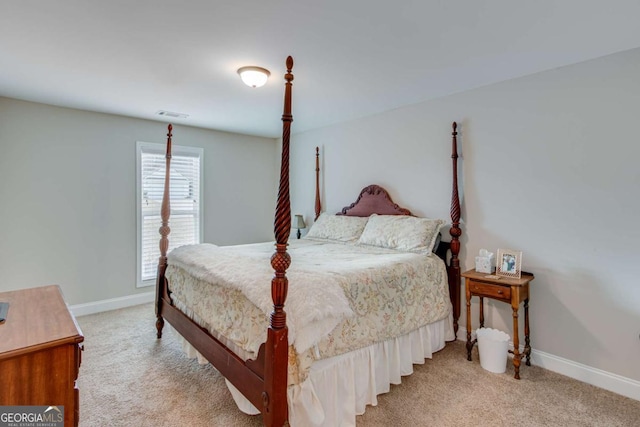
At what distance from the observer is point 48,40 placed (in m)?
2.10

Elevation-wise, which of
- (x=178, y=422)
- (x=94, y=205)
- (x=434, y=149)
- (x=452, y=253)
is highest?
(x=434, y=149)

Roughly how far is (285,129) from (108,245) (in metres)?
3.35

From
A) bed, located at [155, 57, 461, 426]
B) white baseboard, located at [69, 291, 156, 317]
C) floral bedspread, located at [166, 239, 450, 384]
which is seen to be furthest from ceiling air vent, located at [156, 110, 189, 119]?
white baseboard, located at [69, 291, 156, 317]

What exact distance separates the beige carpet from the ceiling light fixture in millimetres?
2300

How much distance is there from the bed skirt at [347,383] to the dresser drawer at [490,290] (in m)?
0.59

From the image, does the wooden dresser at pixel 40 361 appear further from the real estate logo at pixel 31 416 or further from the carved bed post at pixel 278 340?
the carved bed post at pixel 278 340

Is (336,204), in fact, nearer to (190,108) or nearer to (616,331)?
(190,108)

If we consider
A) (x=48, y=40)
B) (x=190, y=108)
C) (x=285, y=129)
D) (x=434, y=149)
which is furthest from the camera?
(x=190, y=108)

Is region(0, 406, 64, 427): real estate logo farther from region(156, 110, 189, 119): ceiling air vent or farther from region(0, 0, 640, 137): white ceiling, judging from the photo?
region(156, 110, 189, 119): ceiling air vent

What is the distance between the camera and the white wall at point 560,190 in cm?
221

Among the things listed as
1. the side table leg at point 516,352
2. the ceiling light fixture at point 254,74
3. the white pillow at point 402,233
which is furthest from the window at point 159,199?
the side table leg at point 516,352

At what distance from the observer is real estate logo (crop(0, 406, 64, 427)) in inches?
47.8

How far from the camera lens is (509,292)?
7.86 ft

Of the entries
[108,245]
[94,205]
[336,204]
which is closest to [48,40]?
[94,205]
